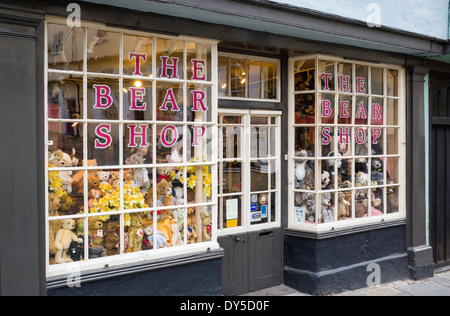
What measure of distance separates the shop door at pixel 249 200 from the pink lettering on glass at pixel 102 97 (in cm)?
173

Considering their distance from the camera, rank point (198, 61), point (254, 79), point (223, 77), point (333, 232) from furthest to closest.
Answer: point (333, 232), point (254, 79), point (223, 77), point (198, 61)

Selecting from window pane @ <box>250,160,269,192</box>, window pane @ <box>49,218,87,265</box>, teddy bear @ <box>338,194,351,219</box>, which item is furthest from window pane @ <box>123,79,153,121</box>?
teddy bear @ <box>338,194,351,219</box>

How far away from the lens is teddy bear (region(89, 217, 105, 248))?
179 inches

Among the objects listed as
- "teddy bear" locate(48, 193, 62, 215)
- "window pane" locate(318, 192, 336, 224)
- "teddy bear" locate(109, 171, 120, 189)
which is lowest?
"window pane" locate(318, 192, 336, 224)

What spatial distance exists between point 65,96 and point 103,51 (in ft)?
2.01

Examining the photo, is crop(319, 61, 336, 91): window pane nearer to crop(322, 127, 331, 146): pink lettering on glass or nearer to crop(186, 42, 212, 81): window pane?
crop(322, 127, 331, 146): pink lettering on glass

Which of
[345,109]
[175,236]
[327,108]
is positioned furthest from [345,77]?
[175,236]

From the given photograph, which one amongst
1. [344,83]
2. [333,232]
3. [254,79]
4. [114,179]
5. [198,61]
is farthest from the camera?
[344,83]

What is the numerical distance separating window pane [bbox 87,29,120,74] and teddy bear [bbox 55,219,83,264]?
5.08 feet

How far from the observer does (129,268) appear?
4.64m

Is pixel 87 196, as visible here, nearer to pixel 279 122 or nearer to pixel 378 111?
pixel 279 122

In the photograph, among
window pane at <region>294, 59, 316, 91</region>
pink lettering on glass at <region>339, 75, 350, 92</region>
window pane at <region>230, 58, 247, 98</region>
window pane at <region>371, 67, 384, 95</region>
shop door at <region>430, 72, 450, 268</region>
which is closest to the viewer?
window pane at <region>230, 58, 247, 98</region>

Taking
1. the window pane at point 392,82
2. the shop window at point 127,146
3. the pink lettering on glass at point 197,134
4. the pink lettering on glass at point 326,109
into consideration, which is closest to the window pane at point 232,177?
the shop window at point 127,146

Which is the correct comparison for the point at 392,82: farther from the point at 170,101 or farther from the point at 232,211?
the point at 170,101
